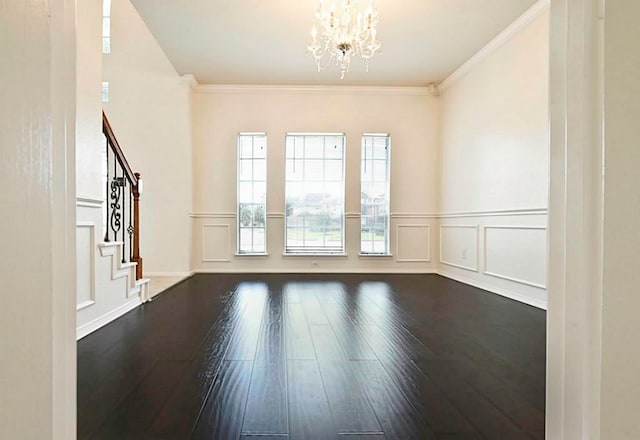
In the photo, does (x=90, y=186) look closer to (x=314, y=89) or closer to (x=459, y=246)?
(x=314, y=89)

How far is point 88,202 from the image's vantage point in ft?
8.93

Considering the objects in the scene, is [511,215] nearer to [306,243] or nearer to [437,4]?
[437,4]

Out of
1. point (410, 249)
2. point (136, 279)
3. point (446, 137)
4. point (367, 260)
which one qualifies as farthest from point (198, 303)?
point (446, 137)

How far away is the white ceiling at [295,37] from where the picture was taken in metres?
3.72

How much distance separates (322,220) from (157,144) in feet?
8.59

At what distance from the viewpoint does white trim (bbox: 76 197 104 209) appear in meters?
2.62

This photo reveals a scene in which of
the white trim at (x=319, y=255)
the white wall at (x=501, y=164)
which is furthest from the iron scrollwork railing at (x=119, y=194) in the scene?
the white wall at (x=501, y=164)

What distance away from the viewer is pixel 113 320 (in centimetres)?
301

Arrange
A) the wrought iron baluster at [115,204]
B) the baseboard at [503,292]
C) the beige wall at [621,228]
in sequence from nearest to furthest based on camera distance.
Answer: the beige wall at [621,228]
the wrought iron baluster at [115,204]
the baseboard at [503,292]

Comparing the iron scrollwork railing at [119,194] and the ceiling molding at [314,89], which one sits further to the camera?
the ceiling molding at [314,89]

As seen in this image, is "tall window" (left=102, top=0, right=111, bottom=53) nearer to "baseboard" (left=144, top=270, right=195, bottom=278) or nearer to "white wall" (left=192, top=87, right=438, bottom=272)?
"white wall" (left=192, top=87, right=438, bottom=272)

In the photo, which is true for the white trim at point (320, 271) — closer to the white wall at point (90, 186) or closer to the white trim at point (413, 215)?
the white trim at point (413, 215)

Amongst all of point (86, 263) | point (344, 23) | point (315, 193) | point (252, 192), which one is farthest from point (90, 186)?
point (315, 193)

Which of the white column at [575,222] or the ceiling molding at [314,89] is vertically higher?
the ceiling molding at [314,89]
